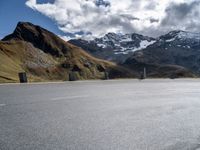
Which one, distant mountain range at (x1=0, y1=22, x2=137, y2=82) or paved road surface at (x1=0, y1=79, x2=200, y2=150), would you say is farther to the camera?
distant mountain range at (x1=0, y1=22, x2=137, y2=82)

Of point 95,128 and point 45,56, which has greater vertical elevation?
point 45,56

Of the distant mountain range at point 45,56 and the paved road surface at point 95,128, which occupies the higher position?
the distant mountain range at point 45,56

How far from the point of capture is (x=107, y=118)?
7.85 metres

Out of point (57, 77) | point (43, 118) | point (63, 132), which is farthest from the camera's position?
point (57, 77)

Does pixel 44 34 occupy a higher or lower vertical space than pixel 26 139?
higher

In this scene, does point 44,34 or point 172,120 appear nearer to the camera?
point 172,120

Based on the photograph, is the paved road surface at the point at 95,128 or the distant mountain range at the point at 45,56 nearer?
the paved road surface at the point at 95,128

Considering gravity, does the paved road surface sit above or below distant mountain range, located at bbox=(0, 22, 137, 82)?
below

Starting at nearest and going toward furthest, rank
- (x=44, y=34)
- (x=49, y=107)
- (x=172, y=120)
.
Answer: (x=172, y=120) → (x=49, y=107) → (x=44, y=34)

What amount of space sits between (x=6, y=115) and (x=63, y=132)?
196 centimetres

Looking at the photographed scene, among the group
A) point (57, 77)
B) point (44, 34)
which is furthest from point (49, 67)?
point (44, 34)

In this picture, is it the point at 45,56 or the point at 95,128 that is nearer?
the point at 95,128

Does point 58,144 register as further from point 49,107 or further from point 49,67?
point 49,67

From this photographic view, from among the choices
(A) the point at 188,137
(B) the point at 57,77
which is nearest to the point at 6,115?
(A) the point at 188,137
